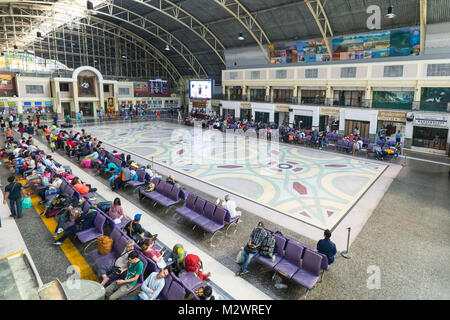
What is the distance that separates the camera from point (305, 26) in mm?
30562

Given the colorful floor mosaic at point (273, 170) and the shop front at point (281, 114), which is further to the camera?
the shop front at point (281, 114)

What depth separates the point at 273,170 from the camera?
54.2 feet

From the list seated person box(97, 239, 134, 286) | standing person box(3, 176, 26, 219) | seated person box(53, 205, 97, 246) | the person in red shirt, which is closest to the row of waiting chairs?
the person in red shirt

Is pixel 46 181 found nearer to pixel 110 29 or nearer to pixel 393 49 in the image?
pixel 393 49

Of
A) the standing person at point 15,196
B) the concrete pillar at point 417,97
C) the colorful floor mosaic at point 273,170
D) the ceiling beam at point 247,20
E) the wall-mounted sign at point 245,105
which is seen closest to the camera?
the standing person at point 15,196

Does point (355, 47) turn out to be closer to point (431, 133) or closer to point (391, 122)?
point (391, 122)

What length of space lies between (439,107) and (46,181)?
95.2 feet

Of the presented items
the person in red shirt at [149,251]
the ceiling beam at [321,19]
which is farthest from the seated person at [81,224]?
the ceiling beam at [321,19]

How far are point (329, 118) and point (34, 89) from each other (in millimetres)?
42624

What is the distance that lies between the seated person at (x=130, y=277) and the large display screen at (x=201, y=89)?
3958 centimetres

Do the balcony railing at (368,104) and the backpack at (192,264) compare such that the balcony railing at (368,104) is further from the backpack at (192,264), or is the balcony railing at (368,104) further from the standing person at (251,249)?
the backpack at (192,264)

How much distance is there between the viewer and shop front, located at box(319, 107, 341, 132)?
30.3 m

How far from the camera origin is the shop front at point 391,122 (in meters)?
25.2

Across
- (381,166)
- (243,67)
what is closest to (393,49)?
(381,166)
